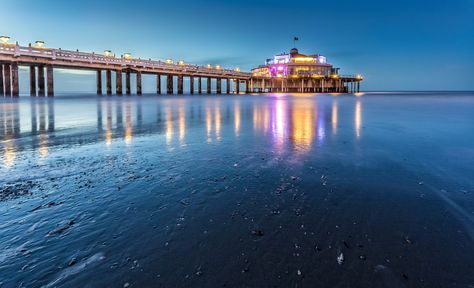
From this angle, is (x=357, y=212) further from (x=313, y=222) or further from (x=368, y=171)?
(x=368, y=171)

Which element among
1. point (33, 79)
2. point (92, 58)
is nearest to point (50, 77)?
point (92, 58)

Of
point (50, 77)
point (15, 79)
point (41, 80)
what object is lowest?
point (15, 79)

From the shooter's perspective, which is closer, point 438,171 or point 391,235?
point 391,235

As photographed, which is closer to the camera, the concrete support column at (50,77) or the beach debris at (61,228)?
the beach debris at (61,228)

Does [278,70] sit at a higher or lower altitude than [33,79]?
higher

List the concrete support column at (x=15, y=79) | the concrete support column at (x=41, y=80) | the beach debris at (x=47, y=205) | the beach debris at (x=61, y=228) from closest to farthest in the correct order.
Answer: the beach debris at (x=61, y=228)
the beach debris at (x=47, y=205)
the concrete support column at (x=15, y=79)
the concrete support column at (x=41, y=80)

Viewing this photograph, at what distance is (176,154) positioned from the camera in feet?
25.0

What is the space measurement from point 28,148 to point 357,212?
337 inches

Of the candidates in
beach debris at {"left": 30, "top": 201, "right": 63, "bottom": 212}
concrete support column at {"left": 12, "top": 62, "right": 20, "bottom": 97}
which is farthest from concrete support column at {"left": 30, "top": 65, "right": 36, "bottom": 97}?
beach debris at {"left": 30, "top": 201, "right": 63, "bottom": 212}

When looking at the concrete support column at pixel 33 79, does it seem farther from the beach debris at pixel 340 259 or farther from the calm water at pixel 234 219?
the beach debris at pixel 340 259

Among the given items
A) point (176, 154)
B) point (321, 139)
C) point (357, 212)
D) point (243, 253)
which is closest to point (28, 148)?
point (176, 154)

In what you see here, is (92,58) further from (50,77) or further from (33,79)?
(33,79)

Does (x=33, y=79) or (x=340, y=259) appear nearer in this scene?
(x=340, y=259)

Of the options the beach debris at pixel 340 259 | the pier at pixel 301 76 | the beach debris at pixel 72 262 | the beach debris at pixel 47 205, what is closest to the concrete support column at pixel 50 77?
the beach debris at pixel 47 205
